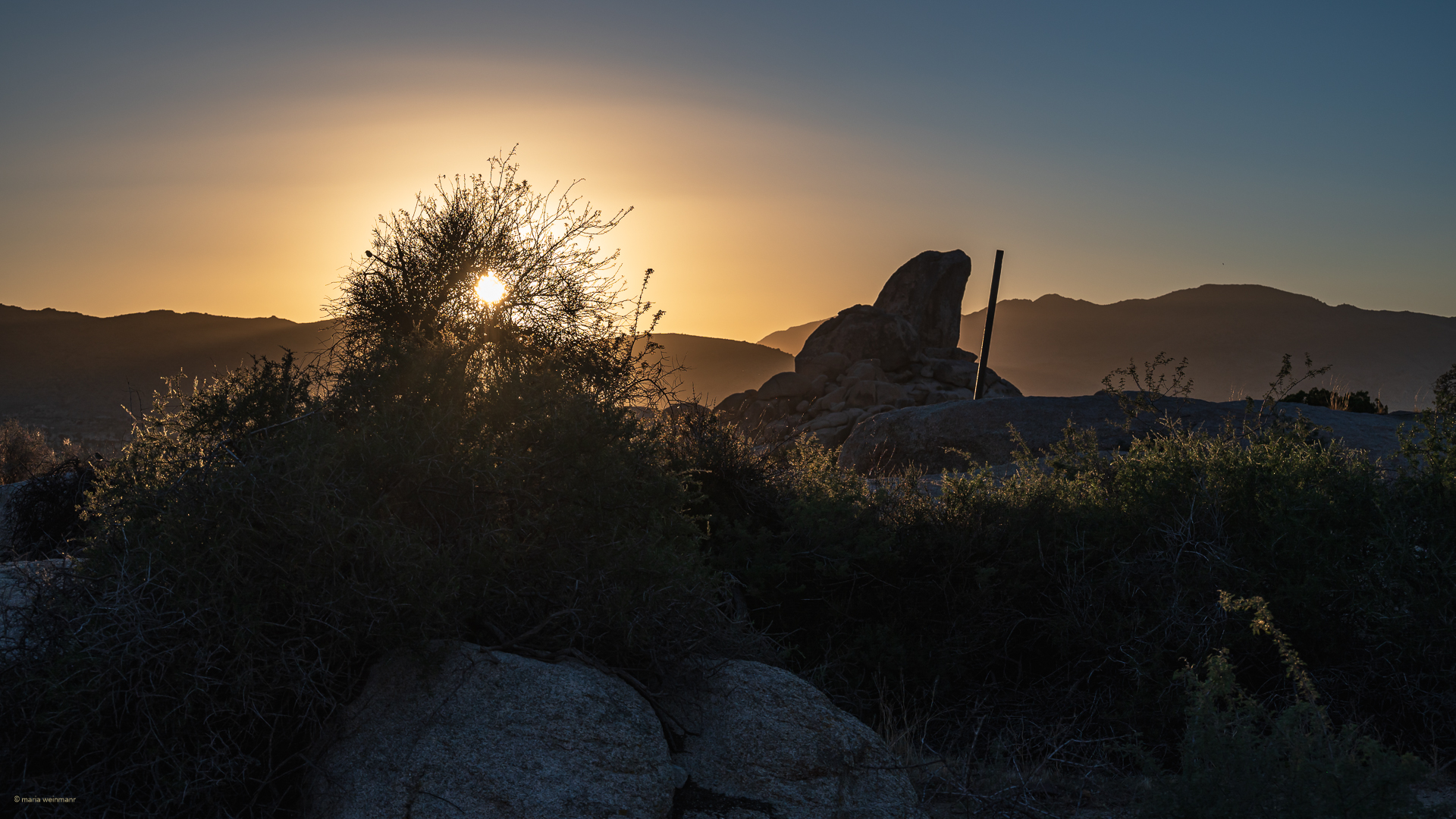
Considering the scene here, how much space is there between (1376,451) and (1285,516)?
7.75 m

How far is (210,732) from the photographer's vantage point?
2947 millimetres

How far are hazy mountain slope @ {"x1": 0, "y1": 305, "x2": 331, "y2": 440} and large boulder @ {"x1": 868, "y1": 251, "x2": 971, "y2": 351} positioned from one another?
103ft

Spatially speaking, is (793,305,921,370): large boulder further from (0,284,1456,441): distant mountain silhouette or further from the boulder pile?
(0,284,1456,441): distant mountain silhouette

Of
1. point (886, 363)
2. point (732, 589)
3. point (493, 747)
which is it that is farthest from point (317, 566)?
point (886, 363)

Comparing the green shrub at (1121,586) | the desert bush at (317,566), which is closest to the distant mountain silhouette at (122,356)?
the green shrub at (1121,586)

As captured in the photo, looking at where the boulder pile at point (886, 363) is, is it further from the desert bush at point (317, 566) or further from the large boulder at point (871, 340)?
the desert bush at point (317, 566)

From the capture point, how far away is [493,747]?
9.94 ft

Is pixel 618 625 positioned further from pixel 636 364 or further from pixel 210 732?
pixel 636 364

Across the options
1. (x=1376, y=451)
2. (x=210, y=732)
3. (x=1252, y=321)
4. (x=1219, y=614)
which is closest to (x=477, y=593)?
(x=210, y=732)

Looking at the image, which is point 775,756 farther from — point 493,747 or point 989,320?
point 989,320

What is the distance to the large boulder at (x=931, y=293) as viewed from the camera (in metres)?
31.3

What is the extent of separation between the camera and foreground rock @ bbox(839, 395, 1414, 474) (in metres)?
12.9

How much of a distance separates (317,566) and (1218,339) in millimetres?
134406

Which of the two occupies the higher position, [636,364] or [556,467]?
[636,364]
